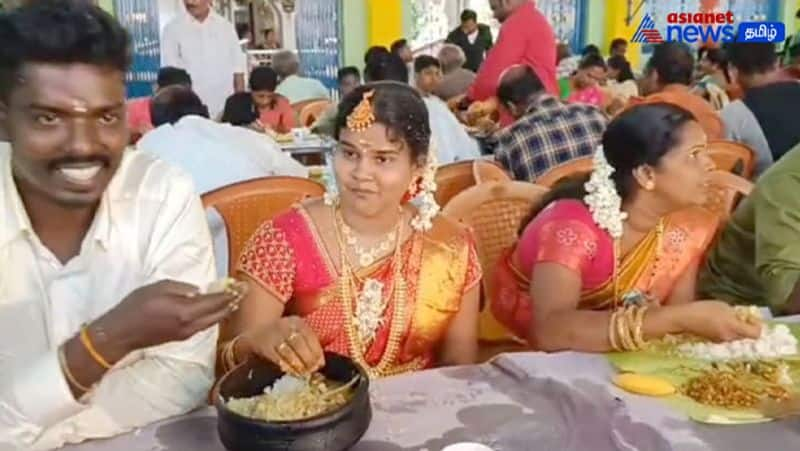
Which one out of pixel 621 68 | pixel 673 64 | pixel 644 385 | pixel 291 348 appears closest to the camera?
pixel 291 348

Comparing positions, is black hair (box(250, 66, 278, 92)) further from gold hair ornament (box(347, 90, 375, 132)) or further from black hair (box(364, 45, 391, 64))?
gold hair ornament (box(347, 90, 375, 132))

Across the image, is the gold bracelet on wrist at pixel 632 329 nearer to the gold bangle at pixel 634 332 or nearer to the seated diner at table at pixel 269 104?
the gold bangle at pixel 634 332

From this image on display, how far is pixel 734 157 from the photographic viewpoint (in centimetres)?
395

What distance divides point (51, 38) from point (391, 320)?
3.15 feet

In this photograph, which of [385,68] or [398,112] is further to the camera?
[385,68]

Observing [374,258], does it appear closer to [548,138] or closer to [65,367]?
[65,367]

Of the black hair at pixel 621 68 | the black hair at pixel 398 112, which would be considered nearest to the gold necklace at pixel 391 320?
the black hair at pixel 398 112

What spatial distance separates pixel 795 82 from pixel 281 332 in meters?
→ 3.62

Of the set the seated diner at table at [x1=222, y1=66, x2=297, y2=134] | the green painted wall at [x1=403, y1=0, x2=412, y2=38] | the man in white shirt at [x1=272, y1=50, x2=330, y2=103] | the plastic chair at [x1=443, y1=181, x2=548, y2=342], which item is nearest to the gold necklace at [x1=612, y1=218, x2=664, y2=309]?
the plastic chair at [x1=443, y1=181, x2=548, y2=342]

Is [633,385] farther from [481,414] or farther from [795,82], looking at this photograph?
[795,82]

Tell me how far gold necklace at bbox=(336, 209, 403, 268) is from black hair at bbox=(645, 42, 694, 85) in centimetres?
406

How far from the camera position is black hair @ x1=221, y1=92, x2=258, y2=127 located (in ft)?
17.4

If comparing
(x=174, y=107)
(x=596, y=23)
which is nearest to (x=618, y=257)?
(x=174, y=107)

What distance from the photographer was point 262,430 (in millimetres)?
1217
